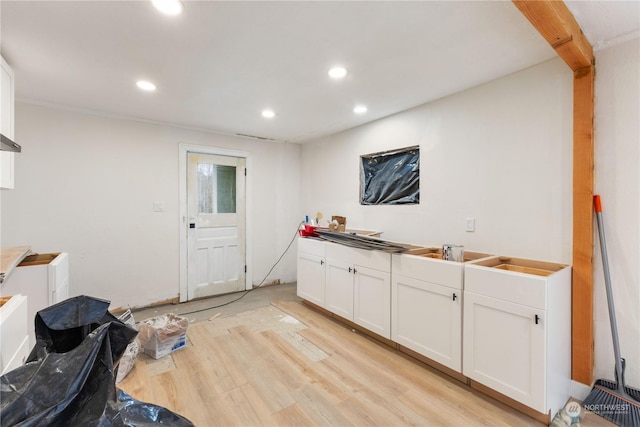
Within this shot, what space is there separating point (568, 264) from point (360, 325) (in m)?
1.71

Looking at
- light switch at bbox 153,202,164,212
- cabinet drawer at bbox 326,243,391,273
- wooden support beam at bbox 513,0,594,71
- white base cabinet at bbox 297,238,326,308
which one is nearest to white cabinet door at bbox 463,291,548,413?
cabinet drawer at bbox 326,243,391,273

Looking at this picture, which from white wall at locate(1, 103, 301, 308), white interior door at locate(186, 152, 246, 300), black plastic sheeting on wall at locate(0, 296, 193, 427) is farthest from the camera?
white interior door at locate(186, 152, 246, 300)

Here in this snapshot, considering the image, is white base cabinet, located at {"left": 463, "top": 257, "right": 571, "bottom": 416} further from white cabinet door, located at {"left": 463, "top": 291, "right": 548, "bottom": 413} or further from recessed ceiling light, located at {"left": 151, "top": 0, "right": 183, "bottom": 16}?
recessed ceiling light, located at {"left": 151, "top": 0, "right": 183, "bottom": 16}

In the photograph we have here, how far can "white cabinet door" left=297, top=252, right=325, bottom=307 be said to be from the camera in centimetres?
325

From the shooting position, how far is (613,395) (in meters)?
1.67

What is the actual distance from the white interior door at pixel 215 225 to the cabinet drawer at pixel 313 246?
1128 mm

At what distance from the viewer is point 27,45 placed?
179 cm

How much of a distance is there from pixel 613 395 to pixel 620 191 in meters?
1.22

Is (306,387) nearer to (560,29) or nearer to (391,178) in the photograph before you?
(391,178)

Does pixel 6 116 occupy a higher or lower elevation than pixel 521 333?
higher

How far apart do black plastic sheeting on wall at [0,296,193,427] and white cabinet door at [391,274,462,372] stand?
179 cm

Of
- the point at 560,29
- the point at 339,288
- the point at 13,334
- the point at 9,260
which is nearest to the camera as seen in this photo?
the point at 13,334

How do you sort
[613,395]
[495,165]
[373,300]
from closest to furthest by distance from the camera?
[613,395] → [495,165] → [373,300]

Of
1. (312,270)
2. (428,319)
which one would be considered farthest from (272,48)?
(312,270)
